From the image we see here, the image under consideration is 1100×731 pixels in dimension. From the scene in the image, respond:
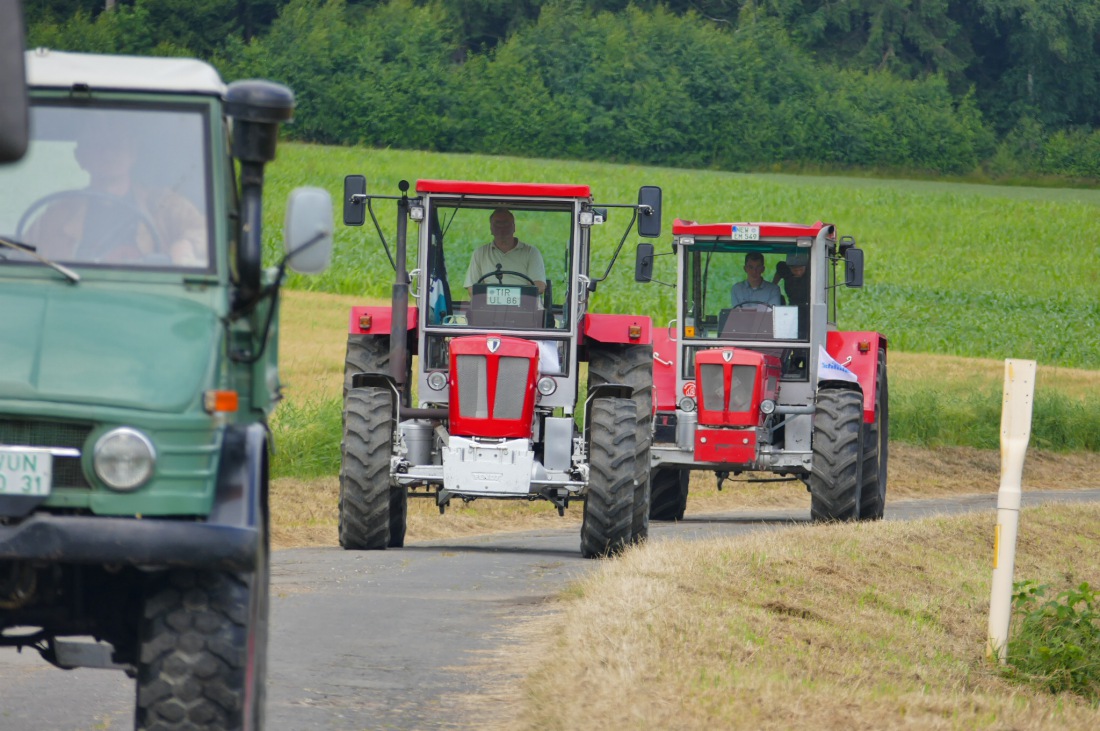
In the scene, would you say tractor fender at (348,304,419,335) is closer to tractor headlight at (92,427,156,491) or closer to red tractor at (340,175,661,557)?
red tractor at (340,175,661,557)

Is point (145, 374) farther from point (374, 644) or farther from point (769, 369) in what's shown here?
point (769, 369)

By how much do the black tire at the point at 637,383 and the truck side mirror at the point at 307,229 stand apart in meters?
7.09

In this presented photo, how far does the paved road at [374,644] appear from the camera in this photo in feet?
24.5

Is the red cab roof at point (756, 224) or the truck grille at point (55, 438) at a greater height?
the red cab roof at point (756, 224)

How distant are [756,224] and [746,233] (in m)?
0.13

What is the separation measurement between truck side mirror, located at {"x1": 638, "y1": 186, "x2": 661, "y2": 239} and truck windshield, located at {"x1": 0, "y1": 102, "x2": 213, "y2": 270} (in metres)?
6.67

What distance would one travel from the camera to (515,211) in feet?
44.2

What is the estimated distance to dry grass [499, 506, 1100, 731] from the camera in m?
7.09

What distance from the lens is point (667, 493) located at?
1803 centimetres

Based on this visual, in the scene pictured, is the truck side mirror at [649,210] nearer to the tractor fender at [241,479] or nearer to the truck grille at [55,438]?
the tractor fender at [241,479]

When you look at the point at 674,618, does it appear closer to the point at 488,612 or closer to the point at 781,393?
the point at 488,612

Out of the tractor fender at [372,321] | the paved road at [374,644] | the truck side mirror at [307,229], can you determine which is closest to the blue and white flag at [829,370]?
the paved road at [374,644]

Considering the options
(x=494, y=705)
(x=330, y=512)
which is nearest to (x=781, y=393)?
(x=330, y=512)

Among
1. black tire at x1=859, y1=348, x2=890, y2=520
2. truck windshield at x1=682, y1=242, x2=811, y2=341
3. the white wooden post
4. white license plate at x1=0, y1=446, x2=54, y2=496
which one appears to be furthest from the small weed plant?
truck windshield at x1=682, y1=242, x2=811, y2=341
